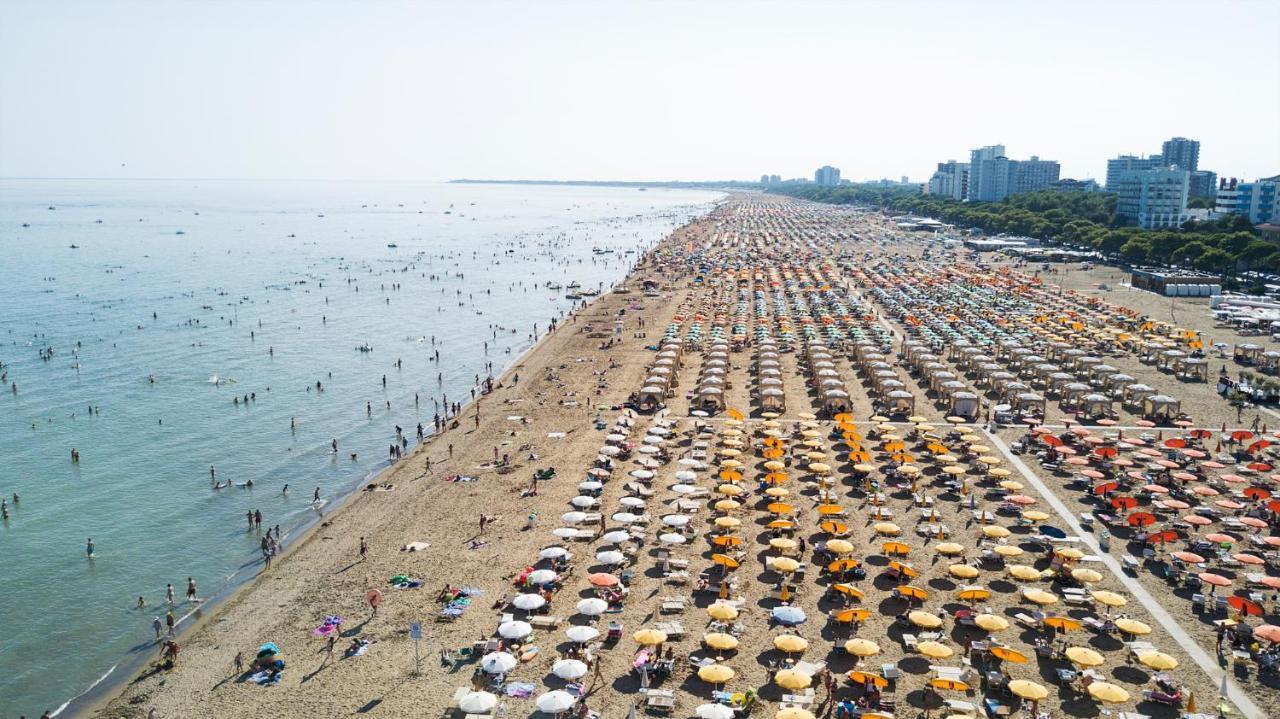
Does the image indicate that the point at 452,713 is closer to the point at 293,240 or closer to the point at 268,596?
the point at 268,596

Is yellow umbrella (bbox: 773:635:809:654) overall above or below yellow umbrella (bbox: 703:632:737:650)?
above

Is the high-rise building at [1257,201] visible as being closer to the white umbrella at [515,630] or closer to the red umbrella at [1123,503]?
the red umbrella at [1123,503]

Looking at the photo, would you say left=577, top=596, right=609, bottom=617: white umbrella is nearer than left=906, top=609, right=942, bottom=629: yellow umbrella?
No

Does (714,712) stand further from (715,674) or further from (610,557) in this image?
(610,557)

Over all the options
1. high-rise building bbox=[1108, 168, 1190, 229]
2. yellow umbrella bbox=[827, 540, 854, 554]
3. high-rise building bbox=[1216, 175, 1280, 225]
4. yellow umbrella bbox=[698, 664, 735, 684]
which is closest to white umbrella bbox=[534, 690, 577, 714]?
yellow umbrella bbox=[698, 664, 735, 684]

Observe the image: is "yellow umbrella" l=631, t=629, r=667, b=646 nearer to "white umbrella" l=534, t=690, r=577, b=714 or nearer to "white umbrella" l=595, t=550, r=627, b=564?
"white umbrella" l=534, t=690, r=577, b=714

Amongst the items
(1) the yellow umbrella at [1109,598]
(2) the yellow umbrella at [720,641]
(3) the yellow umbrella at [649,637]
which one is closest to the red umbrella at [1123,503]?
→ (1) the yellow umbrella at [1109,598]
